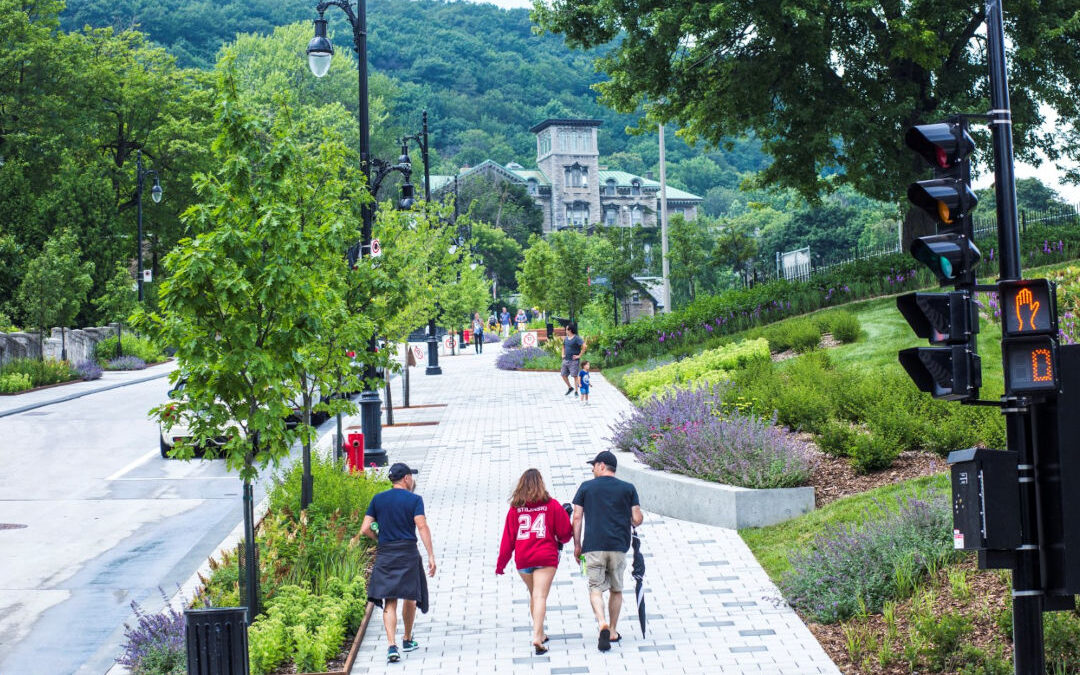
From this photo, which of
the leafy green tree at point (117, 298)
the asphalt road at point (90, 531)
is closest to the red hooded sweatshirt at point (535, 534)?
the asphalt road at point (90, 531)

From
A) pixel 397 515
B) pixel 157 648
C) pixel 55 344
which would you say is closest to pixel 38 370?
pixel 55 344

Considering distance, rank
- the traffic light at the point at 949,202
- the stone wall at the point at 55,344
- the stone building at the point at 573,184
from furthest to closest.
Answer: the stone building at the point at 573,184
the stone wall at the point at 55,344
the traffic light at the point at 949,202

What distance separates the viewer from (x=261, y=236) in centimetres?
957

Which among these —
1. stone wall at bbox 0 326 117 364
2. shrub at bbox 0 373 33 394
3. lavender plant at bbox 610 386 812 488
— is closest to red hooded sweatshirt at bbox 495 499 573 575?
lavender plant at bbox 610 386 812 488

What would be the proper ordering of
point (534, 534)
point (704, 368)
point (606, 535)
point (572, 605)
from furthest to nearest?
point (704, 368) → point (572, 605) → point (534, 534) → point (606, 535)

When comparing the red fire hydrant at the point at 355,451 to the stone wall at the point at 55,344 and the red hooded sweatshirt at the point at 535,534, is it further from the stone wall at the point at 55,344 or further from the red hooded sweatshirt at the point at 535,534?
the stone wall at the point at 55,344

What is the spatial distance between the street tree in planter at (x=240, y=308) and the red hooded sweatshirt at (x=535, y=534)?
2.09 metres

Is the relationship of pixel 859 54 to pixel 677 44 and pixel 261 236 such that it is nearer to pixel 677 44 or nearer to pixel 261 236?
pixel 677 44

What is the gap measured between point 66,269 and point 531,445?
25.5 m

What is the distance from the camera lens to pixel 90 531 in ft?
46.5

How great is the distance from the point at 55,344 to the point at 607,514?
3699 centimetres

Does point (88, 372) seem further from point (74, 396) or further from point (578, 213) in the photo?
point (578, 213)

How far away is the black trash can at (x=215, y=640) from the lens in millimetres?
7156

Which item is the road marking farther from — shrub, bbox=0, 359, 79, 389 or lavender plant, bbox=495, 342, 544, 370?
lavender plant, bbox=495, 342, 544, 370
